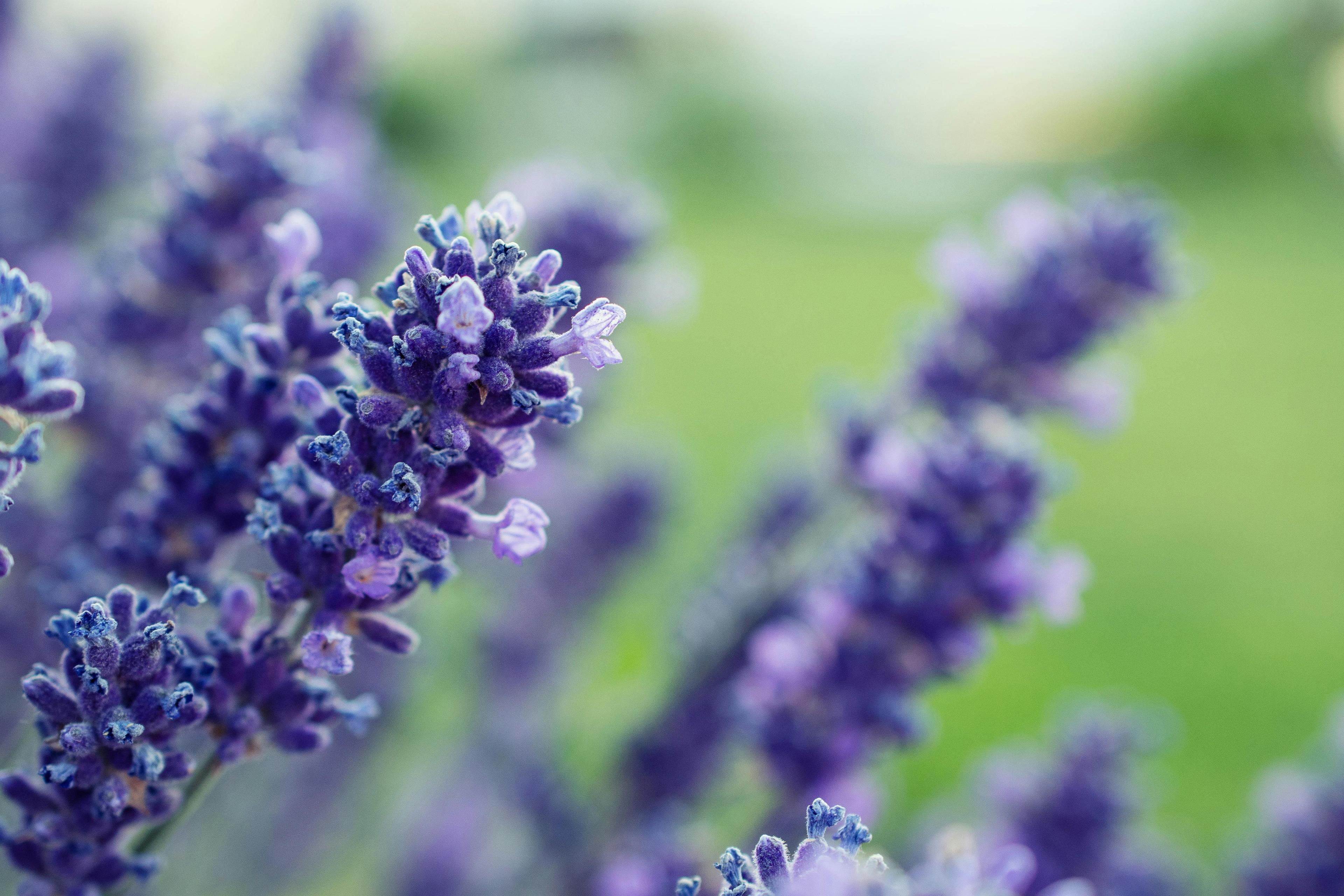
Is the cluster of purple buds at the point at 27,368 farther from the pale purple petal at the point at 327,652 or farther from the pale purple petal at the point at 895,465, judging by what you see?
the pale purple petal at the point at 895,465

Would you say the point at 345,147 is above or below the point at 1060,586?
above

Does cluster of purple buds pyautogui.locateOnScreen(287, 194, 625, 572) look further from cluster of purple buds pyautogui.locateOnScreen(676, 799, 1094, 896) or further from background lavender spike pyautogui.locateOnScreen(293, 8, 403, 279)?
background lavender spike pyautogui.locateOnScreen(293, 8, 403, 279)

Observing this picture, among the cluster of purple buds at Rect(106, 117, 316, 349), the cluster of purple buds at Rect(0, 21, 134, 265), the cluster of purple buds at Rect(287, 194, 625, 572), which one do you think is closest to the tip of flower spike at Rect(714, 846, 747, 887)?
the cluster of purple buds at Rect(287, 194, 625, 572)

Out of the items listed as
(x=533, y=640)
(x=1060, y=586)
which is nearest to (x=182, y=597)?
(x=1060, y=586)

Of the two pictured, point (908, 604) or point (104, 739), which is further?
point (908, 604)

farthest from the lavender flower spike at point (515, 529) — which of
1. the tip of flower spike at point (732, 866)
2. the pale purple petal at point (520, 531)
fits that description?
the tip of flower spike at point (732, 866)

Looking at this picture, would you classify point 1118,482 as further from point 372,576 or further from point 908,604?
point 372,576
